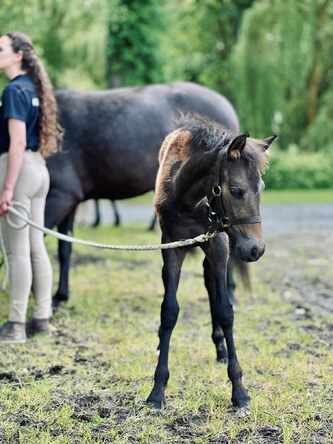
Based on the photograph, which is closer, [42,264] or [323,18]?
[42,264]

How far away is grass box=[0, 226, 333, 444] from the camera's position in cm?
357

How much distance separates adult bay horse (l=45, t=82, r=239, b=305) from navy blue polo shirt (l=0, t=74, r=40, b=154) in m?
1.23

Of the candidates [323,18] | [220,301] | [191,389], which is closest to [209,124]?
[220,301]

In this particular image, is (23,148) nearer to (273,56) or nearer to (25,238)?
(25,238)

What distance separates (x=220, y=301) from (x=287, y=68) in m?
20.7

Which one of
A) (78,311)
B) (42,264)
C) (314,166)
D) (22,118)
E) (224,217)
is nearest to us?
(224,217)

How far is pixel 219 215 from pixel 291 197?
18809 millimetres

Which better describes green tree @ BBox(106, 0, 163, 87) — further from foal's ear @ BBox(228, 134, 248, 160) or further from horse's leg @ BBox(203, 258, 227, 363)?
foal's ear @ BBox(228, 134, 248, 160)

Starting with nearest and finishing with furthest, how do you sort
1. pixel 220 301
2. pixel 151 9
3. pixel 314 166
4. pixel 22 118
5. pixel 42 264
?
pixel 220 301
pixel 22 118
pixel 42 264
pixel 151 9
pixel 314 166

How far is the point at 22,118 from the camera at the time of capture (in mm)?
5125

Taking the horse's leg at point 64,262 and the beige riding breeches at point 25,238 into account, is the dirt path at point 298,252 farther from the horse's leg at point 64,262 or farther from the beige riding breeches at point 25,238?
the beige riding breeches at point 25,238

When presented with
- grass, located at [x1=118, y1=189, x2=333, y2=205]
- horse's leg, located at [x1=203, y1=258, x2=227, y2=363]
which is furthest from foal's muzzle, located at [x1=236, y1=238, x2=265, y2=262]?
grass, located at [x1=118, y1=189, x2=333, y2=205]

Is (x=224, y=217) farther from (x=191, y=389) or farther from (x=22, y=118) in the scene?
(x=22, y=118)

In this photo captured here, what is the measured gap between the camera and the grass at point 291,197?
68.7 feet
